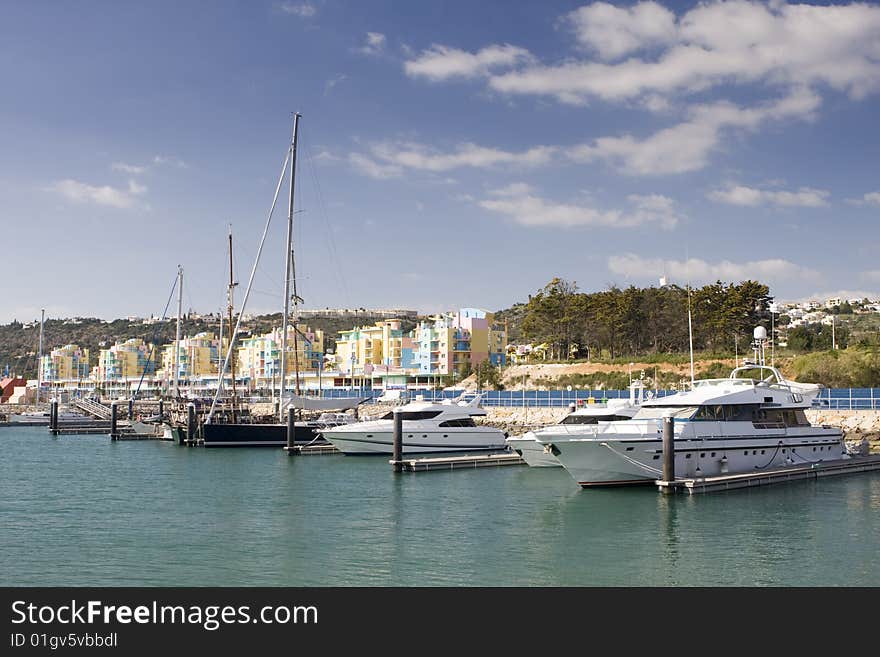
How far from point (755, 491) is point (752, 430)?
3.50m

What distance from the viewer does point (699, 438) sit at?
30766 mm

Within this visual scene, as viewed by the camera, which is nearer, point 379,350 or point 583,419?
point 583,419

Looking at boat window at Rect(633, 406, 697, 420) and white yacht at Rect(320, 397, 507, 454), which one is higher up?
→ boat window at Rect(633, 406, 697, 420)

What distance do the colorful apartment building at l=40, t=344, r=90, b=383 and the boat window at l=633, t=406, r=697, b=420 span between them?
561 feet

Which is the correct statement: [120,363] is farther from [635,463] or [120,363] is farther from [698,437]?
[698,437]

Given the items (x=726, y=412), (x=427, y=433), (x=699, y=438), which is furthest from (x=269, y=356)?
(x=699, y=438)

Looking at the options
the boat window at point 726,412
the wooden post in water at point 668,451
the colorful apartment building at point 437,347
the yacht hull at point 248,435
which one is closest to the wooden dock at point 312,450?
the yacht hull at point 248,435

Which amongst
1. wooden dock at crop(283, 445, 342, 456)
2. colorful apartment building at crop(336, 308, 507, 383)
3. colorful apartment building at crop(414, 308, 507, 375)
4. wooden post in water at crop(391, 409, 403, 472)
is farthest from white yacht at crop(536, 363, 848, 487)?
colorful apartment building at crop(414, 308, 507, 375)

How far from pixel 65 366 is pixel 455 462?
165 meters

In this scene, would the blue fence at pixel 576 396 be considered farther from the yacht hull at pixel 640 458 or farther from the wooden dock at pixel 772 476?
the wooden dock at pixel 772 476

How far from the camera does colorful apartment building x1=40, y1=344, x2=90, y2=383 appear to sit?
591ft

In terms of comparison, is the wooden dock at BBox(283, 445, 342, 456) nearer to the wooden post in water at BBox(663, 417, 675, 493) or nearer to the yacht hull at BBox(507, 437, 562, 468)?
the yacht hull at BBox(507, 437, 562, 468)
